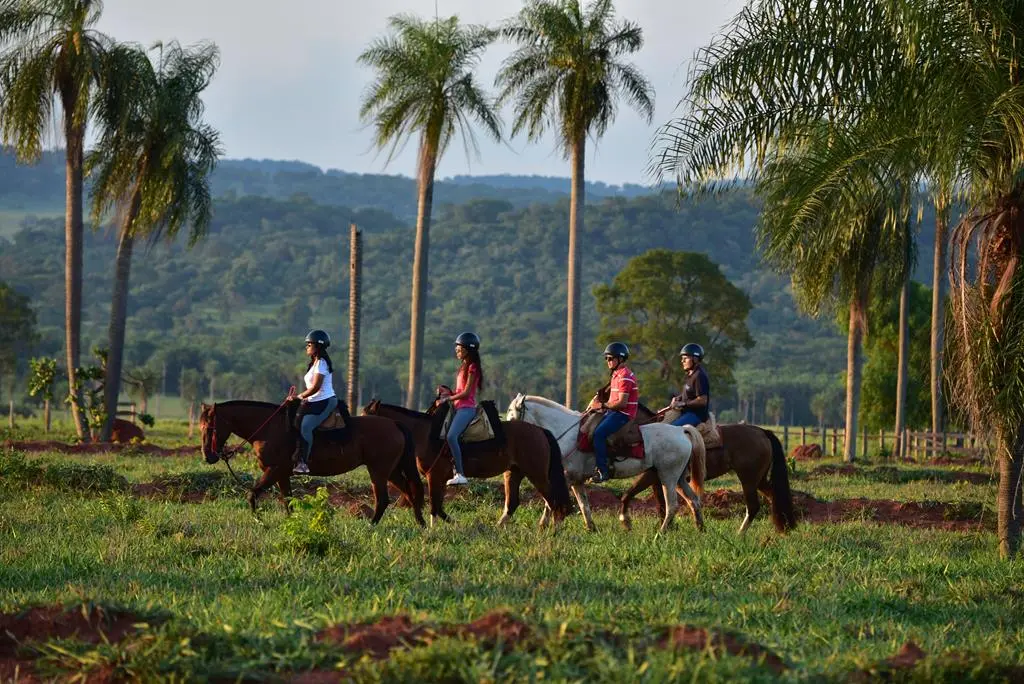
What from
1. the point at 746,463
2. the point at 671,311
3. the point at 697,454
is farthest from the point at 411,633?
the point at 671,311

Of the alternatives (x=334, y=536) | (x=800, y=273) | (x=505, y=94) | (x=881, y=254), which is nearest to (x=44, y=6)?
(x=505, y=94)

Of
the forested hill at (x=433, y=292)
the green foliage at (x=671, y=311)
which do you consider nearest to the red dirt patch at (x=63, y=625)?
the green foliage at (x=671, y=311)

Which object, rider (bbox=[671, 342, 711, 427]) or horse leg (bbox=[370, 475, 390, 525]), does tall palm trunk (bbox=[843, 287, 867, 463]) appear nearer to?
rider (bbox=[671, 342, 711, 427])

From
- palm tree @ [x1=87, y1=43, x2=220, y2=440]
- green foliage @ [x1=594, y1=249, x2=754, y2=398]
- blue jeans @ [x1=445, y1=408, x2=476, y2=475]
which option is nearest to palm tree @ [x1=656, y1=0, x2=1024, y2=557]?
blue jeans @ [x1=445, y1=408, x2=476, y2=475]

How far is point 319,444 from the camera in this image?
52.4 ft

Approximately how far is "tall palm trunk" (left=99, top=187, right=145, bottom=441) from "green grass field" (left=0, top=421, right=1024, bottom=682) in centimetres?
1886

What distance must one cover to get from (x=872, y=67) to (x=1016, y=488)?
5.07 m

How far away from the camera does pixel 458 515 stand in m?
17.2

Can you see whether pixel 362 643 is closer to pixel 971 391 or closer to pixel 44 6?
pixel 971 391

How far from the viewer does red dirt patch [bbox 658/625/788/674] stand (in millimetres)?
6977

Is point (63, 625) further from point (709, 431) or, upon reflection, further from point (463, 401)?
point (709, 431)

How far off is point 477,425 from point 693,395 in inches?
116

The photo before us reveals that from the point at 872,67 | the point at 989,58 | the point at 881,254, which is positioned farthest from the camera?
the point at 881,254

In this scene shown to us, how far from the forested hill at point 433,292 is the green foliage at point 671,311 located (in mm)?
46891
